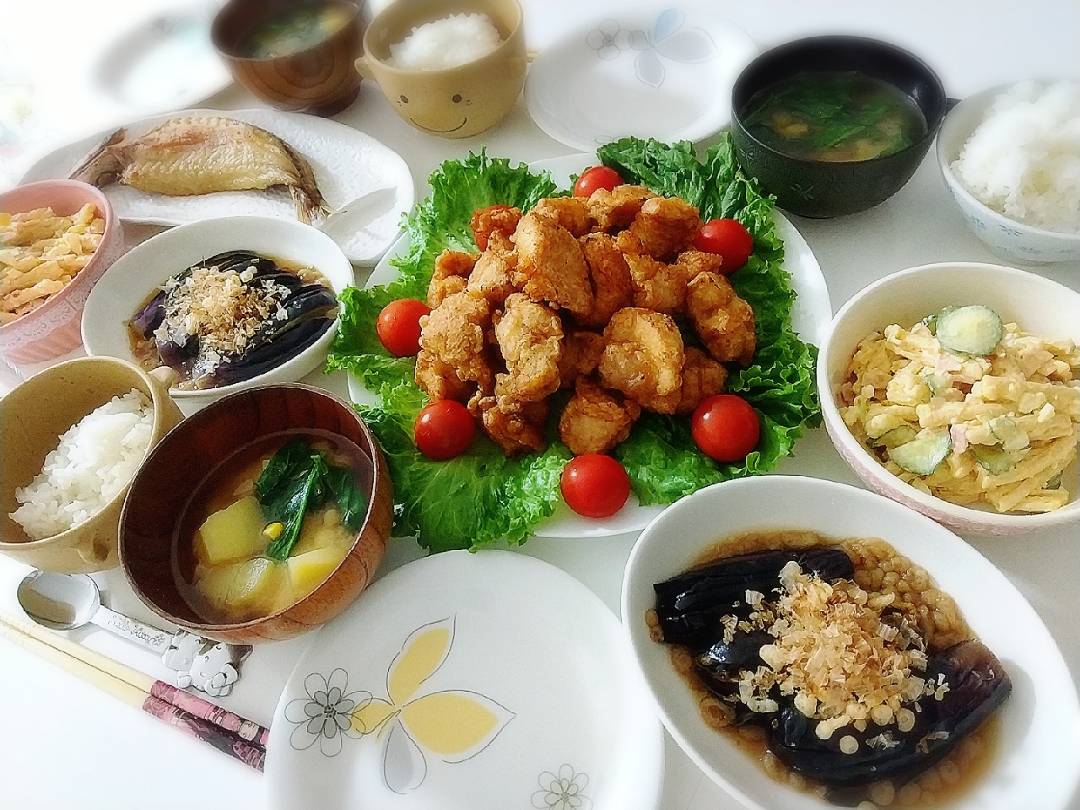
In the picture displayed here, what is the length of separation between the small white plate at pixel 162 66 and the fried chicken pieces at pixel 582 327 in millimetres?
1534

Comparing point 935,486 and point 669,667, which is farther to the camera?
point 935,486

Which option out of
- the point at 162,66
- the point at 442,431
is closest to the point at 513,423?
the point at 442,431

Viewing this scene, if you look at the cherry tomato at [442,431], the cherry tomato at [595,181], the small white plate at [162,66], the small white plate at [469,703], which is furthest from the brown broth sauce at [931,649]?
the small white plate at [162,66]

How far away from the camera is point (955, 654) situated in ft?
4.48

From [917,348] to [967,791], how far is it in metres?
0.88

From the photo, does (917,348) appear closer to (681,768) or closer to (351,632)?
(681,768)

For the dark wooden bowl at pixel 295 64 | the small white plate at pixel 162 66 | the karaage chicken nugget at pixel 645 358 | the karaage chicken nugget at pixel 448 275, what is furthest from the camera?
the small white plate at pixel 162 66

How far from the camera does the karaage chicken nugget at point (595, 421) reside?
5.81ft

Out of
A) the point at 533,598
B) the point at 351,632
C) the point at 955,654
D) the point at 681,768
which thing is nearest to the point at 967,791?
the point at 955,654

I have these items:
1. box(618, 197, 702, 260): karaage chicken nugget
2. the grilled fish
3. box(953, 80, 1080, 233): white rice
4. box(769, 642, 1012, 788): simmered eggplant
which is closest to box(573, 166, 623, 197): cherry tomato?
box(618, 197, 702, 260): karaage chicken nugget

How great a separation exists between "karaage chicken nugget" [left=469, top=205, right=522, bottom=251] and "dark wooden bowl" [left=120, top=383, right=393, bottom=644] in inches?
24.9

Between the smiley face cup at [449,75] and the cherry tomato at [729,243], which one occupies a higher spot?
the smiley face cup at [449,75]

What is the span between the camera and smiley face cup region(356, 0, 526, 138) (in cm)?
228

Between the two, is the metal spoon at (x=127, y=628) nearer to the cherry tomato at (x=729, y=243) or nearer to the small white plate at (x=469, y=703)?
the small white plate at (x=469, y=703)
